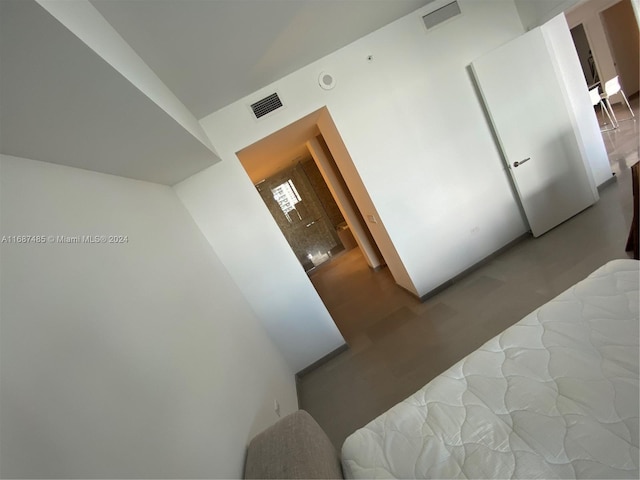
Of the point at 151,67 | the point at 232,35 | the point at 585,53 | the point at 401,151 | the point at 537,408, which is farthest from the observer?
the point at 585,53

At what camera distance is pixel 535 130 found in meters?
3.28

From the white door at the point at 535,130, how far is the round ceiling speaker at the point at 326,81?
145 centimetres

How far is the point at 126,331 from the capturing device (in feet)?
3.78

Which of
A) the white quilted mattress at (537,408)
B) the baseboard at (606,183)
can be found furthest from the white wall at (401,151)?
the white quilted mattress at (537,408)

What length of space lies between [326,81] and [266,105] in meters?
0.61

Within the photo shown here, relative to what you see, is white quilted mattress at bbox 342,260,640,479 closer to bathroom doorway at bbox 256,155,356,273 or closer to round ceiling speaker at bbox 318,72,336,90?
round ceiling speaker at bbox 318,72,336,90

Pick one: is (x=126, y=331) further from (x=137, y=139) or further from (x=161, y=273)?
(x=137, y=139)

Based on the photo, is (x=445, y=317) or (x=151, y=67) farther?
(x=445, y=317)

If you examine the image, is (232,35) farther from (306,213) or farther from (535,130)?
(306,213)

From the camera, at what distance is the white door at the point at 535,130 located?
10.2ft

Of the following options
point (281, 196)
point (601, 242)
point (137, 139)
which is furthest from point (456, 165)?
point (281, 196)

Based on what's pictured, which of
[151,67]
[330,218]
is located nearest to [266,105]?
[151,67]

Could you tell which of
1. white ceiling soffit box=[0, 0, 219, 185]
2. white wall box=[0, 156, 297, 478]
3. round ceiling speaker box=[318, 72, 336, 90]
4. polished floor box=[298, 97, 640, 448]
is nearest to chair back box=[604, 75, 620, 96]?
polished floor box=[298, 97, 640, 448]

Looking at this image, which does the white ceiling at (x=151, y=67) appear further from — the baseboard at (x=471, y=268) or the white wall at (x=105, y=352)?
the baseboard at (x=471, y=268)
